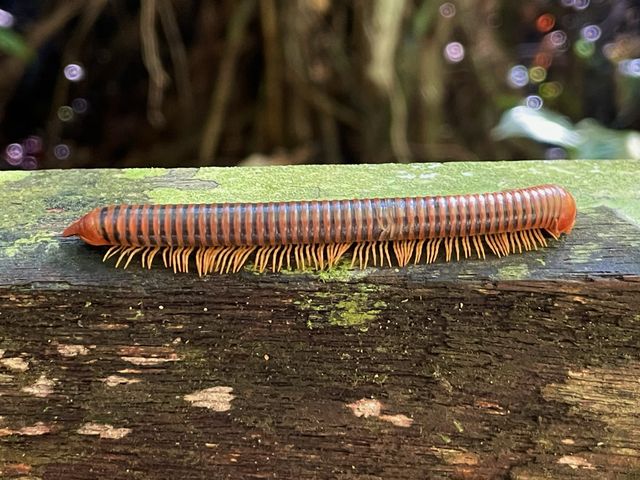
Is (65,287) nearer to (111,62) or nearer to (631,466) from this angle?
(631,466)

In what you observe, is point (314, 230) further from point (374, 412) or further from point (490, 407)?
point (490, 407)

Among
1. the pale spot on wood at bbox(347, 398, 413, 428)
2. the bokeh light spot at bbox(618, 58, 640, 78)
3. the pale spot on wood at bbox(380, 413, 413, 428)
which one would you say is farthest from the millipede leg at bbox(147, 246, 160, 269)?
the bokeh light spot at bbox(618, 58, 640, 78)

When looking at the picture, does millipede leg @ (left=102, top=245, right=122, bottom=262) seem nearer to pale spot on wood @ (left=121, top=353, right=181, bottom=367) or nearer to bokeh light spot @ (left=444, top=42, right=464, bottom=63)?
pale spot on wood @ (left=121, top=353, right=181, bottom=367)

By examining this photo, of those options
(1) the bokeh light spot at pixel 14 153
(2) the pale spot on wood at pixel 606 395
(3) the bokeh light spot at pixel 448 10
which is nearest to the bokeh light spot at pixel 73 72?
(1) the bokeh light spot at pixel 14 153

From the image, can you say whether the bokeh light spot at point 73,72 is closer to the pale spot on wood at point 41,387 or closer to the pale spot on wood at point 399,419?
the pale spot on wood at point 41,387

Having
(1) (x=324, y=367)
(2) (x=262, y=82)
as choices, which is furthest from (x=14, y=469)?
(2) (x=262, y=82)

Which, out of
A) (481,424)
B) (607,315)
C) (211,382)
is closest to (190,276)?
(211,382)
